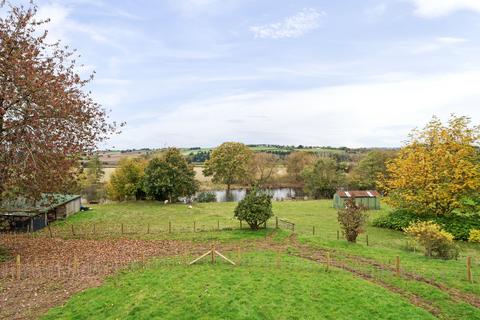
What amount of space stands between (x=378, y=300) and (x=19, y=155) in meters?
21.4

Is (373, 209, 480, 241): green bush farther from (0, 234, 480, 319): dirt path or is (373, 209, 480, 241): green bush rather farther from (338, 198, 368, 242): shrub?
(0, 234, 480, 319): dirt path

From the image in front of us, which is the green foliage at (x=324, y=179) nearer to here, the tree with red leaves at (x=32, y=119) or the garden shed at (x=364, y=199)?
the garden shed at (x=364, y=199)

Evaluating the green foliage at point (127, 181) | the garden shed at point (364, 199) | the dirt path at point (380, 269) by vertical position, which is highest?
the green foliage at point (127, 181)

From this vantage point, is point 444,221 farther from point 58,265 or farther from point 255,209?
point 58,265

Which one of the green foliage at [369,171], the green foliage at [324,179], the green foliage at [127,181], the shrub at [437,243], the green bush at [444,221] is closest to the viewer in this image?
the shrub at [437,243]

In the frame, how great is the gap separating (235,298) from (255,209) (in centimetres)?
1685

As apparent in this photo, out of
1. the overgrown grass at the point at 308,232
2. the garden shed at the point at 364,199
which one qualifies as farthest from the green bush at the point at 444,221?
the garden shed at the point at 364,199

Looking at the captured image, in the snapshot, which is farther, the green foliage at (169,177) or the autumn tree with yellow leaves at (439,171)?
the green foliage at (169,177)

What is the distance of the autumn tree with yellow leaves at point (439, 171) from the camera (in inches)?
1352

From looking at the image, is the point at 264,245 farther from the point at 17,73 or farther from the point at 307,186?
the point at 307,186

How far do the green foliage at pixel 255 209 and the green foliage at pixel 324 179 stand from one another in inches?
1777

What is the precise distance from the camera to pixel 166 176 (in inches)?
2203

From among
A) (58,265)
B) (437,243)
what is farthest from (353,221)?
(58,265)

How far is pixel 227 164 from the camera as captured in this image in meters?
76.2
